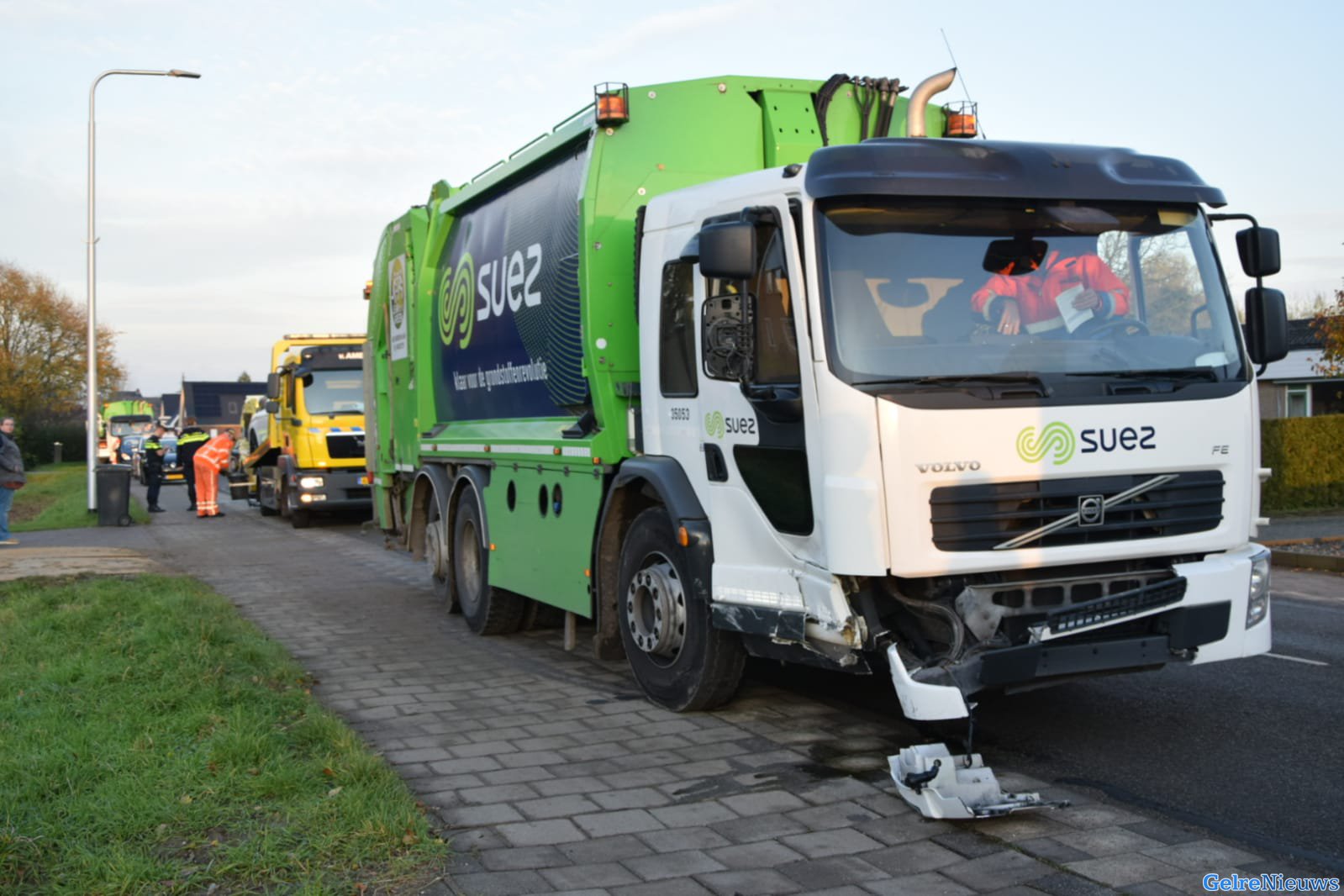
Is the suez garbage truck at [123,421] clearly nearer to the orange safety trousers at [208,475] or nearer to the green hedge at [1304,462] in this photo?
the orange safety trousers at [208,475]

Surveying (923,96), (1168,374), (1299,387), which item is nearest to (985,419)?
(1168,374)

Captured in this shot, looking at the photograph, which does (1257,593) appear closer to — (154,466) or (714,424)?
(714,424)

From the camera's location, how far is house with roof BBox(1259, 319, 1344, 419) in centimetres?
3534

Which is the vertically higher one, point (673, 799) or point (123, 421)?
point (123, 421)

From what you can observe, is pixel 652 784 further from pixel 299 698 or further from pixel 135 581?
pixel 135 581

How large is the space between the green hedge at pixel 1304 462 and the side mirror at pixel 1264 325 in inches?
580

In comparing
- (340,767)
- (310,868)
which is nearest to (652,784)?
(340,767)

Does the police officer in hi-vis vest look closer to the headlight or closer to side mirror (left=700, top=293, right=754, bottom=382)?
side mirror (left=700, top=293, right=754, bottom=382)

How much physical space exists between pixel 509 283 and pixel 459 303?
141 centimetres

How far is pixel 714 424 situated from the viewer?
643cm

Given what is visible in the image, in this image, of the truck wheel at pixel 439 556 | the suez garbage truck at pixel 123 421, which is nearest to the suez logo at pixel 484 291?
the truck wheel at pixel 439 556

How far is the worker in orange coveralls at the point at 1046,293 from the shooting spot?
5.66 m

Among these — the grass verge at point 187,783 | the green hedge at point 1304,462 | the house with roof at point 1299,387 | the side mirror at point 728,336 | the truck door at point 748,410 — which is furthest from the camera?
the house with roof at point 1299,387

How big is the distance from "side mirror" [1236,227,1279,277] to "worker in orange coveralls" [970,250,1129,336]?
2.64ft
